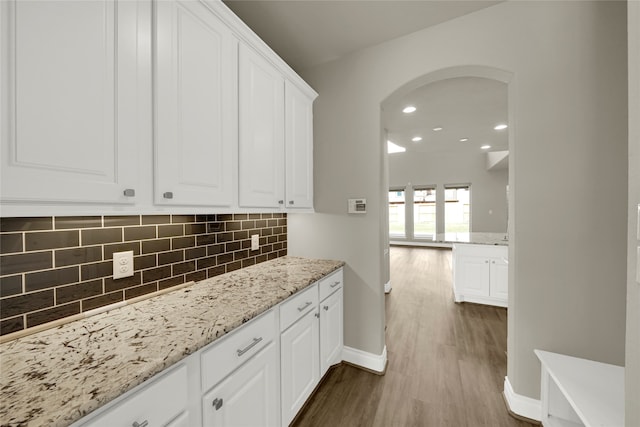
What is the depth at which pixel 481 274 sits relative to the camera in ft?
11.3

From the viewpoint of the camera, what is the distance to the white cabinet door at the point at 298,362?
4.50ft

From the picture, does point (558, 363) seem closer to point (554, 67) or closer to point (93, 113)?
point (554, 67)

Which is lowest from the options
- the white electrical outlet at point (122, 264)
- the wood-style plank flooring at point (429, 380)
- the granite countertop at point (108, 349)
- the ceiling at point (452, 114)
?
the wood-style plank flooring at point (429, 380)

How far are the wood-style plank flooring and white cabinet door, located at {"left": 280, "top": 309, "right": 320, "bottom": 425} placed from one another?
221 millimetres

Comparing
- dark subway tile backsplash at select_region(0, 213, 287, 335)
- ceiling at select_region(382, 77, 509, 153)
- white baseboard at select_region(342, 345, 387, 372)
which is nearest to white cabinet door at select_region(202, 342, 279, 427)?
dark subway tile backsplash at select_region(0, 213, 287, 335)

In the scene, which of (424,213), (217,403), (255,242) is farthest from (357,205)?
(424,213)

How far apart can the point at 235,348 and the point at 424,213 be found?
908 centimetres

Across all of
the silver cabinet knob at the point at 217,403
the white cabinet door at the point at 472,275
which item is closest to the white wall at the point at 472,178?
the white cabinet door at the point at 472,275

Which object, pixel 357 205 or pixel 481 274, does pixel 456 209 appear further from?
pixel 357 205

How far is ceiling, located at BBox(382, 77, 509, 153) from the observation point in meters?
2.69

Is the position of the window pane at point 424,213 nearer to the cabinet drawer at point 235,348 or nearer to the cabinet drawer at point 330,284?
the cabinet drawer at point 330,284

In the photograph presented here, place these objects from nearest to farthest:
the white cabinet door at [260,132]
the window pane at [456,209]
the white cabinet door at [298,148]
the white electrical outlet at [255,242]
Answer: the white cabinet door at [260,132], the white cabinet door at [298,148], the white electrical outlet at [255,242], the window pane at [456,209]

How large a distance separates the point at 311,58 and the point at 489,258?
334 cm

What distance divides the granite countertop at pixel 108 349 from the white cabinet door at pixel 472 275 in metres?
3.14
